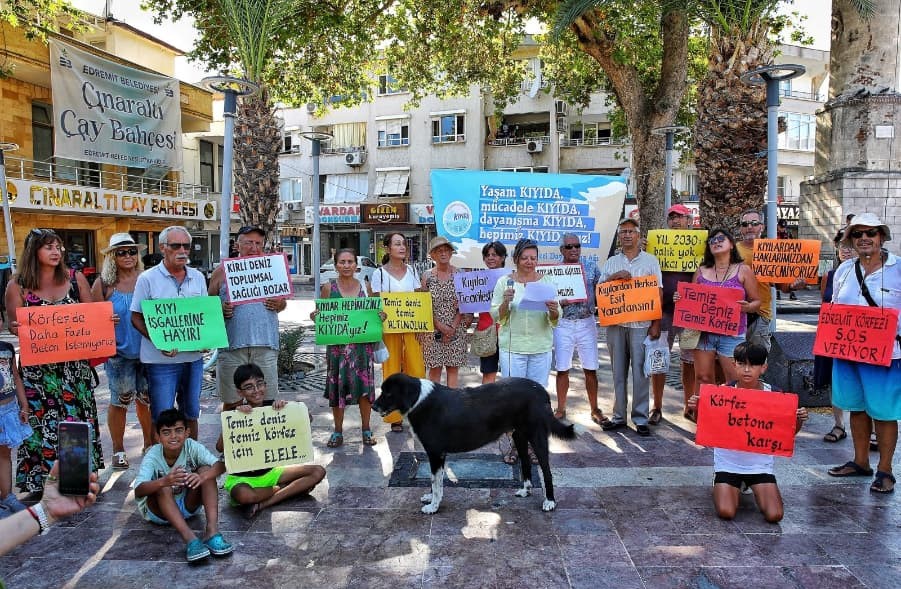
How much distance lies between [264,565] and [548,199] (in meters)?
7.12

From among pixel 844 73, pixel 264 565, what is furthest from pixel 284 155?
pixel 264 565

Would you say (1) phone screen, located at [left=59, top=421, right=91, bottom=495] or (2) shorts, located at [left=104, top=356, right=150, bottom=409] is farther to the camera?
(2) shorts, located at [left=104, top=356, right=150, bottom=409]

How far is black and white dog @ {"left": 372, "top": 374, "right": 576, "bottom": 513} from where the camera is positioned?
4.14 m

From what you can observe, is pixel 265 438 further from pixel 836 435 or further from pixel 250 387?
pixel 836 435

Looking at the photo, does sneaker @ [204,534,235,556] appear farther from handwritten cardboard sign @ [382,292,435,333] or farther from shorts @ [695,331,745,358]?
shorts @ [695,331,745,358]

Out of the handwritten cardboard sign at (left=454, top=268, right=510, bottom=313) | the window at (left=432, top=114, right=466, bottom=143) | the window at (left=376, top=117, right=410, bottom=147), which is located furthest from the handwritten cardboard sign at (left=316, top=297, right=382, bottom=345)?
the window at (left=376, top=117, right=410, bottom=147)

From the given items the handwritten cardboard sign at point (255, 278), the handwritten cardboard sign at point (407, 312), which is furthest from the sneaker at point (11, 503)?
the handwritten cardboard sign at point (407, 312)

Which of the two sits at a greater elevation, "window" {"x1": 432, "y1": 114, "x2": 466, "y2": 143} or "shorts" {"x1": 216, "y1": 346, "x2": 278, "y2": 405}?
"window" {"x1": 432, "y1": 114, "x2": 466, "y2": 143}

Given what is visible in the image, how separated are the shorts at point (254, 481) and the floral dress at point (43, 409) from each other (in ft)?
3.55

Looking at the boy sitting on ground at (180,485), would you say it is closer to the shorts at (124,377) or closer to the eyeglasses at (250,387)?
the eyeglasses at (250,387)

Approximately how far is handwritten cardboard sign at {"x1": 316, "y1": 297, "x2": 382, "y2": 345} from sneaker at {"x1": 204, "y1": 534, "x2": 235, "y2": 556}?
7.13 ft

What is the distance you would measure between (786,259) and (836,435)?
69.8 inches

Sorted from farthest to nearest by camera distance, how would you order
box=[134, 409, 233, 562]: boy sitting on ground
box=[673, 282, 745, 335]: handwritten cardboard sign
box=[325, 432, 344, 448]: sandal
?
box=[325, 432, 344, 448]: sandal < box=[673, 282, 745, 335]: handwritten cardboard sign < box=[134, 409, 233, 562]: boy sitting on ground

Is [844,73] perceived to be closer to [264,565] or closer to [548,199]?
[548,199]
